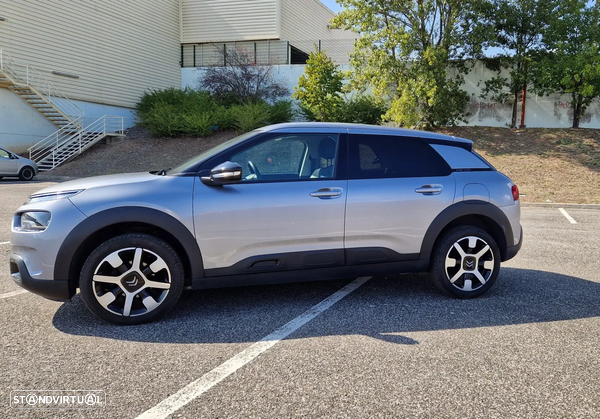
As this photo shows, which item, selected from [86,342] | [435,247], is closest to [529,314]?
[435,247]

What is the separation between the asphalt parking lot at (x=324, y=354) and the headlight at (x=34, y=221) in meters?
0.79

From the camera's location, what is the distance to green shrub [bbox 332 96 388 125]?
70.5 feet

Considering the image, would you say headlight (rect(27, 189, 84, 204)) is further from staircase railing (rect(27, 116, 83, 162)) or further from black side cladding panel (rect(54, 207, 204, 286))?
staircase railing (rect(27, 116, 83, 162))

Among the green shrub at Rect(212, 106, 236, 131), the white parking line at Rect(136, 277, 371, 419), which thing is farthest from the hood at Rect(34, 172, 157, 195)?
the green shrub at Rect(212, 106, 236, 131)

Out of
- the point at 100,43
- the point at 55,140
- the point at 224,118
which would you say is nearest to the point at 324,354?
the point at 224,118

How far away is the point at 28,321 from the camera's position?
403 cm

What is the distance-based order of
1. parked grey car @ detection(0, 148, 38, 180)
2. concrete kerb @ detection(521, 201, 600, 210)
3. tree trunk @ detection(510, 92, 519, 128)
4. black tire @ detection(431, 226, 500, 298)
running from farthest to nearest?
tree trunk @ detection(510, 92, 519, 128), parked grey car @ detection(0, 148, 38, 180), concrete kerb @ detection(521, 201, 600, 210), black tire @ detection(431, 226, 500, 298)

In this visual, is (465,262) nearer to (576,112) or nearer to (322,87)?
(322,87)

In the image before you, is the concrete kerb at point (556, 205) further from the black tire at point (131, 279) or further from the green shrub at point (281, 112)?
the green shrub at point (281, 112)

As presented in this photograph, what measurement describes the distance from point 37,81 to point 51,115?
1.64 metres

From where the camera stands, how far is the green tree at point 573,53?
1770 cm

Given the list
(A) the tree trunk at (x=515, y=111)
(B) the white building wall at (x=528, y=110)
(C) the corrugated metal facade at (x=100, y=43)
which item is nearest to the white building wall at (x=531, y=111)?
(B) the white building wall at (x=528, y=110)

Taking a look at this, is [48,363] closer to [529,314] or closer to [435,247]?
[435,247]

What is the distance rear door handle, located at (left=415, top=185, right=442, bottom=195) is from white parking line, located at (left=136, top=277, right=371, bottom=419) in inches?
51.4
